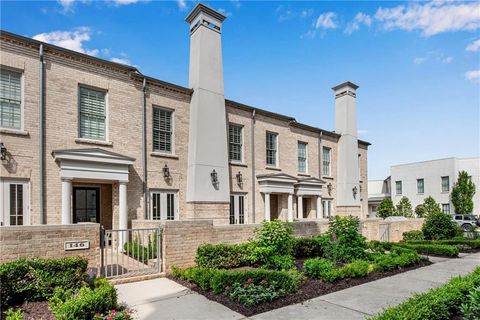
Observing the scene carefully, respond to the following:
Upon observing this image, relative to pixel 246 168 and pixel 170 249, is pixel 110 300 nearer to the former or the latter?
pixel 170 249

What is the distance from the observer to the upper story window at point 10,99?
10.4 meters

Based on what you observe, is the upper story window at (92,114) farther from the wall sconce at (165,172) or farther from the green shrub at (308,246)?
the green shrub at (308,246)

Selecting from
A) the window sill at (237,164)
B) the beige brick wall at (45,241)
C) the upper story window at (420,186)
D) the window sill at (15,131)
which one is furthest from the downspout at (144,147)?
the upper story window at (420,186)

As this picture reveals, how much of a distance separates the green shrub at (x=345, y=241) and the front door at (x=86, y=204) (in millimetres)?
9280

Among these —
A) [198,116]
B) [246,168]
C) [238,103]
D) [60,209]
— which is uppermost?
[238,103]

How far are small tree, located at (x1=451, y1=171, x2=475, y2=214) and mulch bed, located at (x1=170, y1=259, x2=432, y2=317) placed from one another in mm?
31341

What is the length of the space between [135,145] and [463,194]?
120ft

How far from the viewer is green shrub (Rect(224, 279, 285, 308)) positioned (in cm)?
646

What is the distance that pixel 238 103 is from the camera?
1717 cm

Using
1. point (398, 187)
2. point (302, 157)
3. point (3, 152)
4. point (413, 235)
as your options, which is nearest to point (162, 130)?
point (3, 152)

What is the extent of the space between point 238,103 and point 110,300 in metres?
13.0

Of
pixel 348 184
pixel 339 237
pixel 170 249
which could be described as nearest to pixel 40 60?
pixel 170 249

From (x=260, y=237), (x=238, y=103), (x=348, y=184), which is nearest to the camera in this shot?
(x=260, y=237)

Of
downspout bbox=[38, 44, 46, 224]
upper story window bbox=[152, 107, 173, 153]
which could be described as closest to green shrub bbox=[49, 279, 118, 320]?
downspout bbox=[38, 44, 46, 224]
